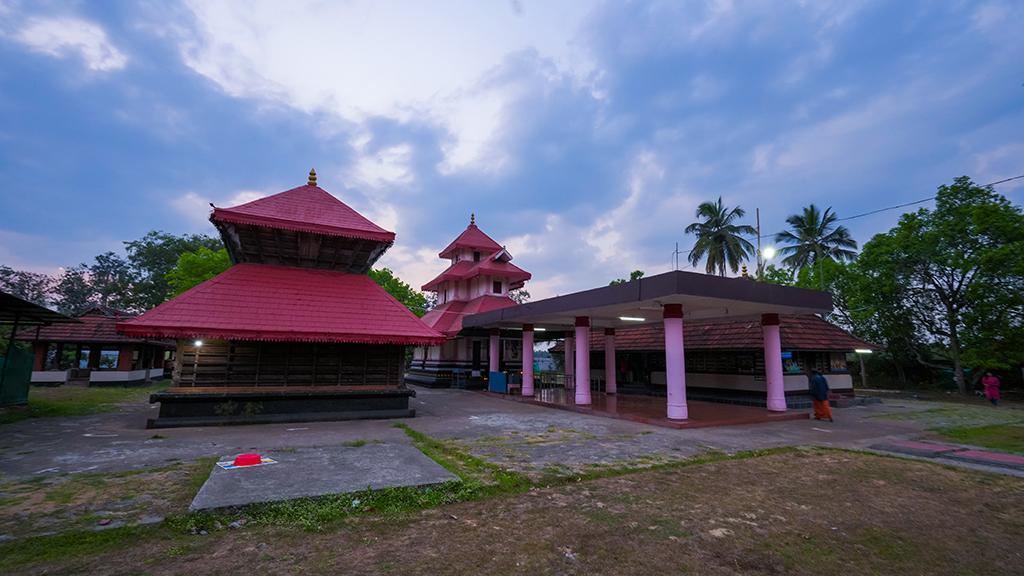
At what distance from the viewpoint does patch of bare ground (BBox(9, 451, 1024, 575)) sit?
383 cm

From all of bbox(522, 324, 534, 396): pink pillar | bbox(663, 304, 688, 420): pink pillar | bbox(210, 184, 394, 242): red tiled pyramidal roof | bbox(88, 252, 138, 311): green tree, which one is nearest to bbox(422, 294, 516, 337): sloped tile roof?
bbox(522, 324, 534, 396): pink pillar

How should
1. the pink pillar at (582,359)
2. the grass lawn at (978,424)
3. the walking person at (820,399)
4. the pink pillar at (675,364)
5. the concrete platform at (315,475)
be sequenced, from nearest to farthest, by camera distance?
the concrete platform at (315,475), the grass lawn at (978,424), the pink pillar at (675,364), the walking person at (820,399), the pink pillar at (582,359)

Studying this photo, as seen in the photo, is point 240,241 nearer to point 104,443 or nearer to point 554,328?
point 104,443

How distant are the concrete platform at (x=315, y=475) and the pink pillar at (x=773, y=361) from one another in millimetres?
12361

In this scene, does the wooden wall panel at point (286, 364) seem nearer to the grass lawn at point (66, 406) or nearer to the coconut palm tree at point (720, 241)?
the grass lawn at point (66, 406)

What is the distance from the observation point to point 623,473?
23.0 ft

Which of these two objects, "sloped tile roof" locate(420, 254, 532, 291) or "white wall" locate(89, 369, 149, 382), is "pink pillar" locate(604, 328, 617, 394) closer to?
"sloped tile roof" locate(420, 254, 532, 291)

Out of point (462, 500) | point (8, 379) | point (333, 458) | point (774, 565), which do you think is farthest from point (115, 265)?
point (774, 565)

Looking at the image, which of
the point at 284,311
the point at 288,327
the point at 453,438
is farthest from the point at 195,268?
the point at 453,438

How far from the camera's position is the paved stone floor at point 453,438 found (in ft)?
25.6

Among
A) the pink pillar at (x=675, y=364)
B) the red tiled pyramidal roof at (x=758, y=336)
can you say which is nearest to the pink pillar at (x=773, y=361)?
the red tiled pyramidal roof at (x=758, y=336)

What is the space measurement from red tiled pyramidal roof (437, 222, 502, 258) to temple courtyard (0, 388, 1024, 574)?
2096 cm

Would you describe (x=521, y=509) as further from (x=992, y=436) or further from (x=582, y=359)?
(x=992, y=436)

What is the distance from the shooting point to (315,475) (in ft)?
20.9
